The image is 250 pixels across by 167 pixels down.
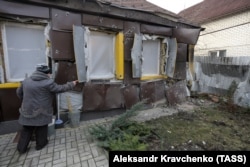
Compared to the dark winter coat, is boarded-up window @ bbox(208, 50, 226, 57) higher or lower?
higher

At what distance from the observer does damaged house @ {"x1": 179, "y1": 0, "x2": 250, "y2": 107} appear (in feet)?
19.0

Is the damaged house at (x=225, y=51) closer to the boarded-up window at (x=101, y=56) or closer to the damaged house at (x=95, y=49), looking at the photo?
the damaged house at (x=95, y=49)

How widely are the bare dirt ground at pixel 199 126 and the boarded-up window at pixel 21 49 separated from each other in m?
3.15

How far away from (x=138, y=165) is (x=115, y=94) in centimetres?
247

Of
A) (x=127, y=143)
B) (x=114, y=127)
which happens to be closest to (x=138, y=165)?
(x=127, y=143)

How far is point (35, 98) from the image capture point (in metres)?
2.79

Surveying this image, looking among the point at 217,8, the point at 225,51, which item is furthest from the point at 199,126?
the point at 217,8

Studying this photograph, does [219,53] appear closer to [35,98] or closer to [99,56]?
[99,56]

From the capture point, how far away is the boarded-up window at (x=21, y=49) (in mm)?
3453

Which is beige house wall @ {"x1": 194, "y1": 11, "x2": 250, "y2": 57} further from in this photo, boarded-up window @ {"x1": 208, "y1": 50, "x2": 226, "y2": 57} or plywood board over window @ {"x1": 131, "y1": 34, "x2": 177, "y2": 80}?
plywood board over window @ {"x1": 131, "y1": 34, "x2": 177, "y2": 80}

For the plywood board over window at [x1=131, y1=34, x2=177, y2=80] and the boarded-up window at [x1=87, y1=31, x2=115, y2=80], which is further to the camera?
the plywood board over window at [x1=131, y1=34, x2=177, y2=80]

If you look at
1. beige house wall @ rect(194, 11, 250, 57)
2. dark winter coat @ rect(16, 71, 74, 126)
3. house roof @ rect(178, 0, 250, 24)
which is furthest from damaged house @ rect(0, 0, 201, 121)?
house roof @ rect(178, 0, 250, 24)

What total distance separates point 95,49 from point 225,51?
8793mm

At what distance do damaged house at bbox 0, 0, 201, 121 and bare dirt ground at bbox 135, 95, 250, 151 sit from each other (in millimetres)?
780
